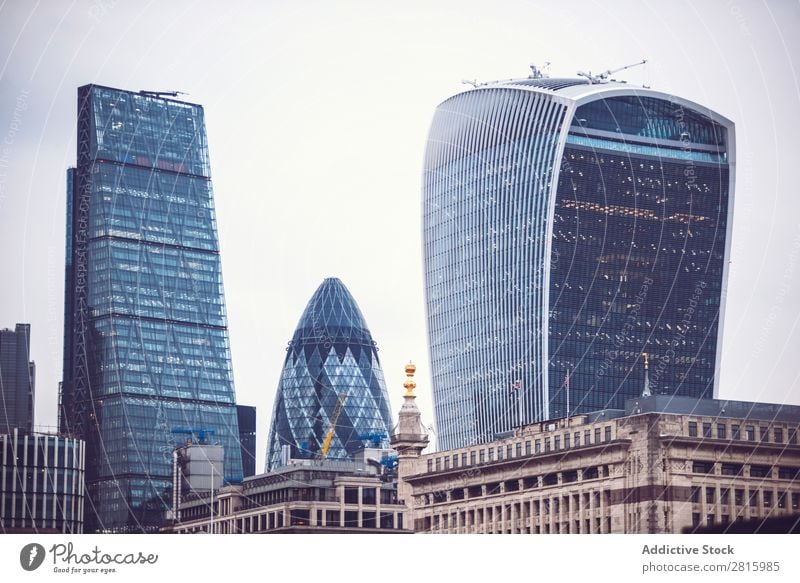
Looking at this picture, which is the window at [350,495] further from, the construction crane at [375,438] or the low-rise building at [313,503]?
the construction crane at [375,438]

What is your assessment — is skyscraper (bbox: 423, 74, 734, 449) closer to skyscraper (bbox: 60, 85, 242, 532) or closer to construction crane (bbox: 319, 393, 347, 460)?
skyscraper (bbox: 60, 85, 242, 532)

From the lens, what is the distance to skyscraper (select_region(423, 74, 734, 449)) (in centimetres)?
10750

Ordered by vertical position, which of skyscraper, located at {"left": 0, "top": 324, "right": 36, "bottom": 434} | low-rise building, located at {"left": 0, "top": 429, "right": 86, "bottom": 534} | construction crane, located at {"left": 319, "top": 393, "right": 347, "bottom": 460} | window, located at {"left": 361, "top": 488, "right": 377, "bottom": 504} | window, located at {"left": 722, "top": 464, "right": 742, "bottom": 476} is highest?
construction crane, located at {"left": 319, "top": 393, "right": 347, "bottom": 460}

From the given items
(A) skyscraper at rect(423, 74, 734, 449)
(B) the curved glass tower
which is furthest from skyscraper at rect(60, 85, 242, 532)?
(B) the curved glass tower

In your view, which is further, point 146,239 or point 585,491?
point 146,239

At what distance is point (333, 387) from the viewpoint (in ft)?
520

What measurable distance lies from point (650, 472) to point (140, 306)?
54720 mm

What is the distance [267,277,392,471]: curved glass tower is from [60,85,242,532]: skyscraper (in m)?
17.0

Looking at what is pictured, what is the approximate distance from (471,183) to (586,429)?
42448 mm
